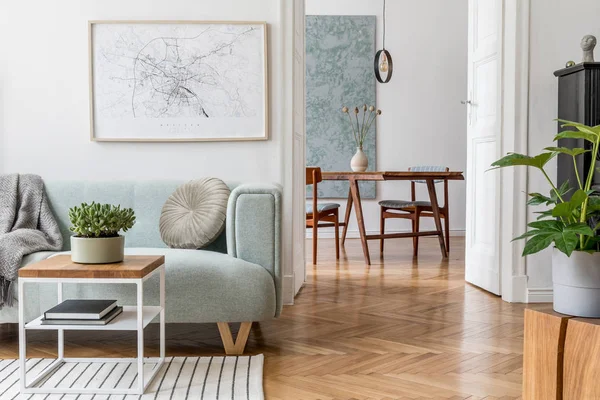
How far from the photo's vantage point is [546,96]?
4238mm

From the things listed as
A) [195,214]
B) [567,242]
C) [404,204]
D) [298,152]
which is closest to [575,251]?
[567,242]

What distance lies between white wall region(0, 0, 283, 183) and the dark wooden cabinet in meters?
1.65

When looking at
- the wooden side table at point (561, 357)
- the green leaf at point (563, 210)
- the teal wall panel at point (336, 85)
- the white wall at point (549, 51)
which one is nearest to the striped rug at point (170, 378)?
the wooden side table at point (561, 357)

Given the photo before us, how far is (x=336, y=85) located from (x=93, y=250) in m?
5.85

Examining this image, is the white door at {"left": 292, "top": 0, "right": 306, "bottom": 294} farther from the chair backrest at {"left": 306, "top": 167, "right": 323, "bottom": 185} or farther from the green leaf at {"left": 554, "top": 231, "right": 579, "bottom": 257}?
the green leaf at {"left": 554, "top": 231, "right": 579, "bottom": 257}

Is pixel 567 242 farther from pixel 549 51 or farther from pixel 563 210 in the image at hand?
pixel 549 51

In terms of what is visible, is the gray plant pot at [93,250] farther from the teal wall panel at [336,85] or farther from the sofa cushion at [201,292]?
the teal wall panel at [336,85]

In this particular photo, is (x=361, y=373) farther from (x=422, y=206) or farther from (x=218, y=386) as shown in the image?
(x=422, y=206)

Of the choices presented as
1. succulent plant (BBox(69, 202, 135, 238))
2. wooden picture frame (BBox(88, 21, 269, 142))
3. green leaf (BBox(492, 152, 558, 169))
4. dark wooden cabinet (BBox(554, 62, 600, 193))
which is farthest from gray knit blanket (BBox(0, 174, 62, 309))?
dark wooden cabinet (BBox(554, 62, 600, 193))

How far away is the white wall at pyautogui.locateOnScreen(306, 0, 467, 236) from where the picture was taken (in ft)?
26.7

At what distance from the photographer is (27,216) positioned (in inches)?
144

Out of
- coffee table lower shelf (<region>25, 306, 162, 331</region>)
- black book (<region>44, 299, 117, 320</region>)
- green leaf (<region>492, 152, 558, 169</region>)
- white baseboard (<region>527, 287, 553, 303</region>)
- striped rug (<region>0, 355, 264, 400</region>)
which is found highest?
green leaf (<region>492, 152, 558, 169</region>)

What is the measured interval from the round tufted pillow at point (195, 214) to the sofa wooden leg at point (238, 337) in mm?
543

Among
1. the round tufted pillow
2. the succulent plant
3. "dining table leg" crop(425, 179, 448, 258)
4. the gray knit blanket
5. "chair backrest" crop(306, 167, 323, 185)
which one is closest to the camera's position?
the succulent plant
